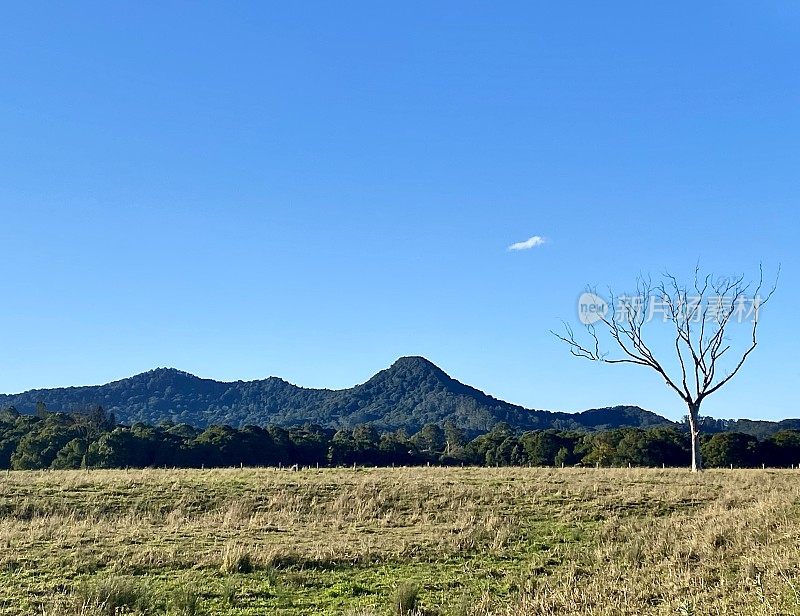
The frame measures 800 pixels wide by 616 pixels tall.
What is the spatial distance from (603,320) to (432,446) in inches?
4114

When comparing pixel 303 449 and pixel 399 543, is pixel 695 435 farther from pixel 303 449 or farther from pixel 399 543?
pixel 303 449

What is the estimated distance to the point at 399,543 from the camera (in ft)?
60.2

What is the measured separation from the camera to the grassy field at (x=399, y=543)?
12297mm

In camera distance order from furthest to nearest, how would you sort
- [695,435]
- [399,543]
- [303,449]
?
[303,449] < [695,435] < [399,543]

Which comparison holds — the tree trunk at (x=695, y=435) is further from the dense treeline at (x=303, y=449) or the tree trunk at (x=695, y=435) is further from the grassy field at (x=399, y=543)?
the dense treeline at (x=303, y=449)

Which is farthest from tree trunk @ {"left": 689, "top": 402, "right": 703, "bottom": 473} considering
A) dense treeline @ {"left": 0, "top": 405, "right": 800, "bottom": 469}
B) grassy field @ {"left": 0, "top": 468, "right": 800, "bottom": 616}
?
dense treeline @ {"left": 0, "top": 405, "right": 800, "bottom": 469}

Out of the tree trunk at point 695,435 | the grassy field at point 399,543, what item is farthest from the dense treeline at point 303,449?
the grassy field at point 399,543

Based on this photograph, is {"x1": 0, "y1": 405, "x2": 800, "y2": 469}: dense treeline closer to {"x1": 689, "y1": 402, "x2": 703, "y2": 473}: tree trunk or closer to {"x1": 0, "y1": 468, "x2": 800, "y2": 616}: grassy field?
{"x1": 689, "y1": 402, "x2": 703, "y2": 473}: tree trunk

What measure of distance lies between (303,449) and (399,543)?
65621 mm

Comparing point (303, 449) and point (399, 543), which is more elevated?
point (303, 449)

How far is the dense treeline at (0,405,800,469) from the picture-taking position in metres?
63.4

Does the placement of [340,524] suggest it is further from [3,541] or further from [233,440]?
[233,440]

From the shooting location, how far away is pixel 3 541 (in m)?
17.5

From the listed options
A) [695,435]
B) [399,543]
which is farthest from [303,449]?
[399,543]
